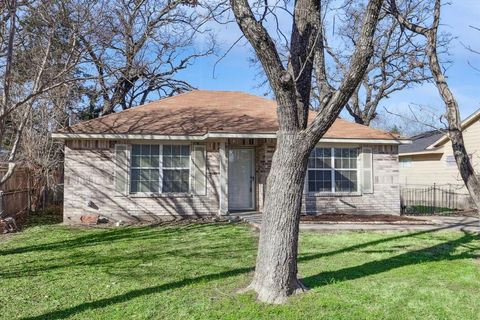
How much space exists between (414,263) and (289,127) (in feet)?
12.7

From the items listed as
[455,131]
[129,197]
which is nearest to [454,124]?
[455,131]

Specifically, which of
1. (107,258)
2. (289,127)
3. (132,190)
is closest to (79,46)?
(132,190)

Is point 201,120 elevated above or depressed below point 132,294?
above

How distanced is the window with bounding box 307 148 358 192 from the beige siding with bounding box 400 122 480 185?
7723 millimetres

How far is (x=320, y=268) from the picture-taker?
6.84 metres

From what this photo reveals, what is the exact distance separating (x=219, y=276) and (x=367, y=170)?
355 inches

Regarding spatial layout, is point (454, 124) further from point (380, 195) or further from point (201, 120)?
point (201, 120)

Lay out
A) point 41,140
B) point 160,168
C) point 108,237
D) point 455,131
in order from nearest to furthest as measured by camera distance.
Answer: point 455,131, point 108,237, point 160,168, point 41,140

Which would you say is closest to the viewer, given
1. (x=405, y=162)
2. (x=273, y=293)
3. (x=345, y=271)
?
(x=273, y=293)

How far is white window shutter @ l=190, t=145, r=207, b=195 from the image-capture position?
13.1 metres

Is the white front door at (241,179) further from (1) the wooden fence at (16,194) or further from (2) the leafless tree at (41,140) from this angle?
(1) the wooden fence at (16,194)

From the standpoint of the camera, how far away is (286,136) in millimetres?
5332

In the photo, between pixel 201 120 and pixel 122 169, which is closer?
pixel 122 169

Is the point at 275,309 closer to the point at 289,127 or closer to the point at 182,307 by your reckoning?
the point at 182,307
